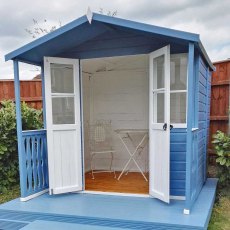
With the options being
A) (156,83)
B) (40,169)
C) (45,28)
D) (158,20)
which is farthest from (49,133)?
(45,28)

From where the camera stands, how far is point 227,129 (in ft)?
16.8

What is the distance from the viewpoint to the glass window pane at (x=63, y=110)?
3.46 meters

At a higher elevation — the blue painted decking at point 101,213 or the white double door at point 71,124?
the white double door at point 71,124

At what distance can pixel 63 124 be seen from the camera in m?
3.50

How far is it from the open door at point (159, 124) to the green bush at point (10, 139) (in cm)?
246

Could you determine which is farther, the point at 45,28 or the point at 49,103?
the point at 45,28

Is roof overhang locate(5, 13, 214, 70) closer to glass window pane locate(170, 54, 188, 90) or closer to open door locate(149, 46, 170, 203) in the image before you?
glass window pane locate(170, 54, 188, 90)

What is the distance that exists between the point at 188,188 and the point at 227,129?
2796 millimetres

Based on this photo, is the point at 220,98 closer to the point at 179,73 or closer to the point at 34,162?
the point at 179,73

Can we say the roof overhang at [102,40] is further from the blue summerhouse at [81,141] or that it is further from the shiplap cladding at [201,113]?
the shiplap cladding at [201,113]

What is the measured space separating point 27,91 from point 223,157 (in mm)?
4800

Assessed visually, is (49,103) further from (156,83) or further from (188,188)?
(188,188)

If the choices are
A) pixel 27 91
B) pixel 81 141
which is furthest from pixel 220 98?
pixel 27 91

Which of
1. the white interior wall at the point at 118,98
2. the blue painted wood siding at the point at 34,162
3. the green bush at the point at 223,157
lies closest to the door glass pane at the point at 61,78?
the blue painted wood siding at the point at 34,162
